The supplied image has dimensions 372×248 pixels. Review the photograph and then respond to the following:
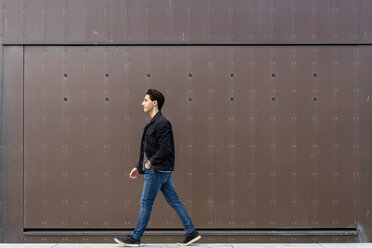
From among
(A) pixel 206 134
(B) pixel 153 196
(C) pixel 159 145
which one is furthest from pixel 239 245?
(C) pixel 159 145

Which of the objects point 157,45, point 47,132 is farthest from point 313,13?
point 47,132

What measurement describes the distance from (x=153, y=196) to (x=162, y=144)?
67cm

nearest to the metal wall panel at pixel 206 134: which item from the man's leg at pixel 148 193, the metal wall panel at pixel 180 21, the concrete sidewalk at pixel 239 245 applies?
the metal wall panel at pixel 180 21

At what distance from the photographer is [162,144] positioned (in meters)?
5.26

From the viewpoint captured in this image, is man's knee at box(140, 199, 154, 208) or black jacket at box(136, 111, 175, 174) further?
man's knee at box(140, 199, 154, 208)

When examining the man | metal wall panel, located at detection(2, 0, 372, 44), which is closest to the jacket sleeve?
the man

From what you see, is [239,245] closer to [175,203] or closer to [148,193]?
[175,203]

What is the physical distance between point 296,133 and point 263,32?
1.47 metres

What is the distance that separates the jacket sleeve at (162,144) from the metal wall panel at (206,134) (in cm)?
89

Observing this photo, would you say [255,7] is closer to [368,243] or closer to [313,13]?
[313,13]

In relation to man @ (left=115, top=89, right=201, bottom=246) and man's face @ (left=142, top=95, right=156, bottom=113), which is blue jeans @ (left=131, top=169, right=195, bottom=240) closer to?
man @ (left=115, top=89, right=201, bottom=246)

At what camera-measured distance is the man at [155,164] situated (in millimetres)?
5277

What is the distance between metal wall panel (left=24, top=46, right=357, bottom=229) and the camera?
6.16 metres

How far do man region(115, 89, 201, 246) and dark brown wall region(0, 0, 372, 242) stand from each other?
2.18ft
